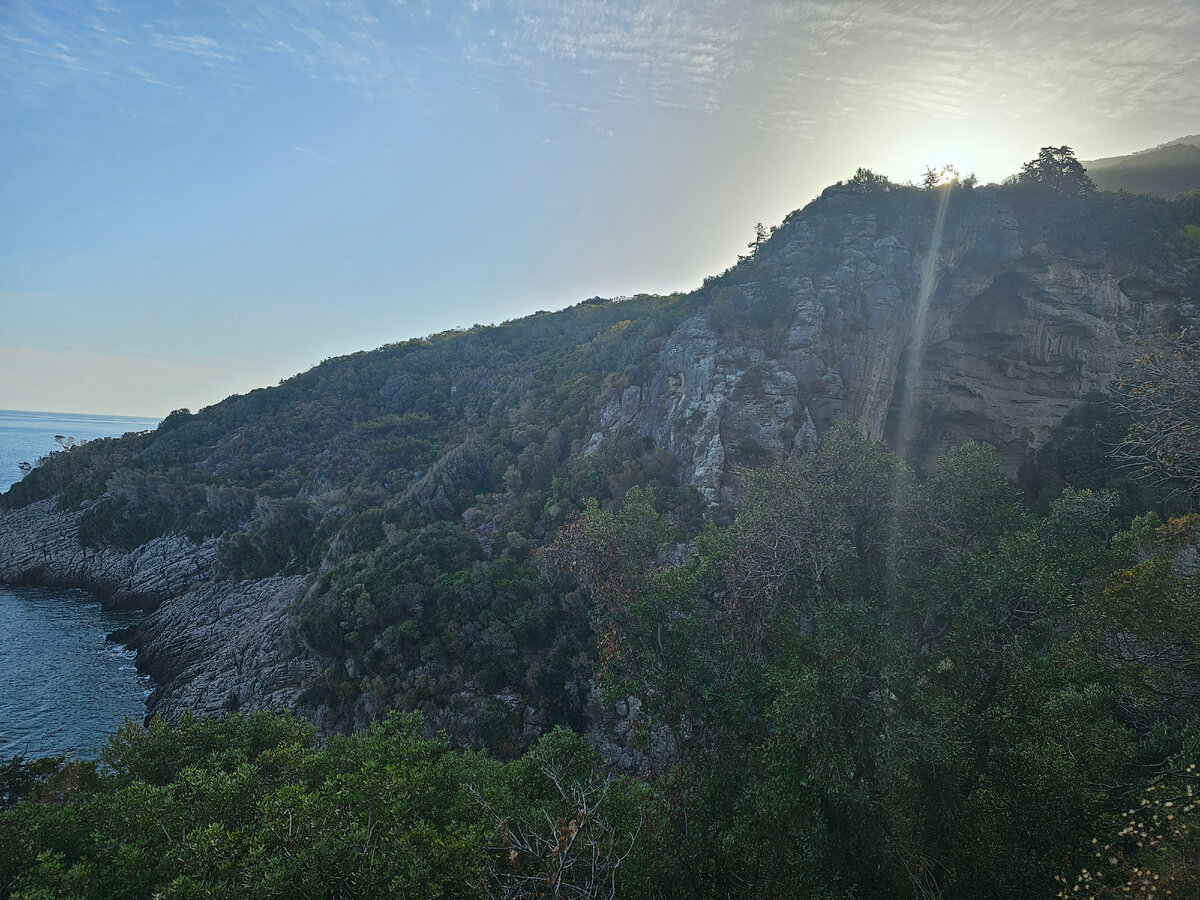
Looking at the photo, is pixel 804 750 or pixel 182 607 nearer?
pixel 804 750

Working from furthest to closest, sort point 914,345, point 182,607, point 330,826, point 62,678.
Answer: point 182,607 → point 914,345 → point 62,678 → point 330,826

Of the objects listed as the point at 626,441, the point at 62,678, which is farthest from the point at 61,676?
the point at 626,441

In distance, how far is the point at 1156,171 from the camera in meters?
51.9

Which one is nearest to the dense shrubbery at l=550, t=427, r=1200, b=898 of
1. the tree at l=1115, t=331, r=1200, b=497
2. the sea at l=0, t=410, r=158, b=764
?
the tree at l=1115, t=331, r=1200, b=497

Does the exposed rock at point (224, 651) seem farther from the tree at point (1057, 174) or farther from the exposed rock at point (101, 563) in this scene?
the tree at point (1057, 174)

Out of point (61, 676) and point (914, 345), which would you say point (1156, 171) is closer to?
point (914, 345)

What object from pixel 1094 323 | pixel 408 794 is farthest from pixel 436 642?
pixel 1094 323

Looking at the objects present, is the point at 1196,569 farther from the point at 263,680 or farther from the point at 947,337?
the point at 263,680

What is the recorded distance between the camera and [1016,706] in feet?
35.0

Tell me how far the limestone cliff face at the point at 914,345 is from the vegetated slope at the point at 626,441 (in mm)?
140

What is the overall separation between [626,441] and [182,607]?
35451 mm

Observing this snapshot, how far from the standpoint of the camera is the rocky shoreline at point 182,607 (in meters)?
29.8

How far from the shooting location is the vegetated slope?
26031 millimetres

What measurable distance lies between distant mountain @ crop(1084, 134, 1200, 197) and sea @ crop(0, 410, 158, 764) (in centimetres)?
7704
